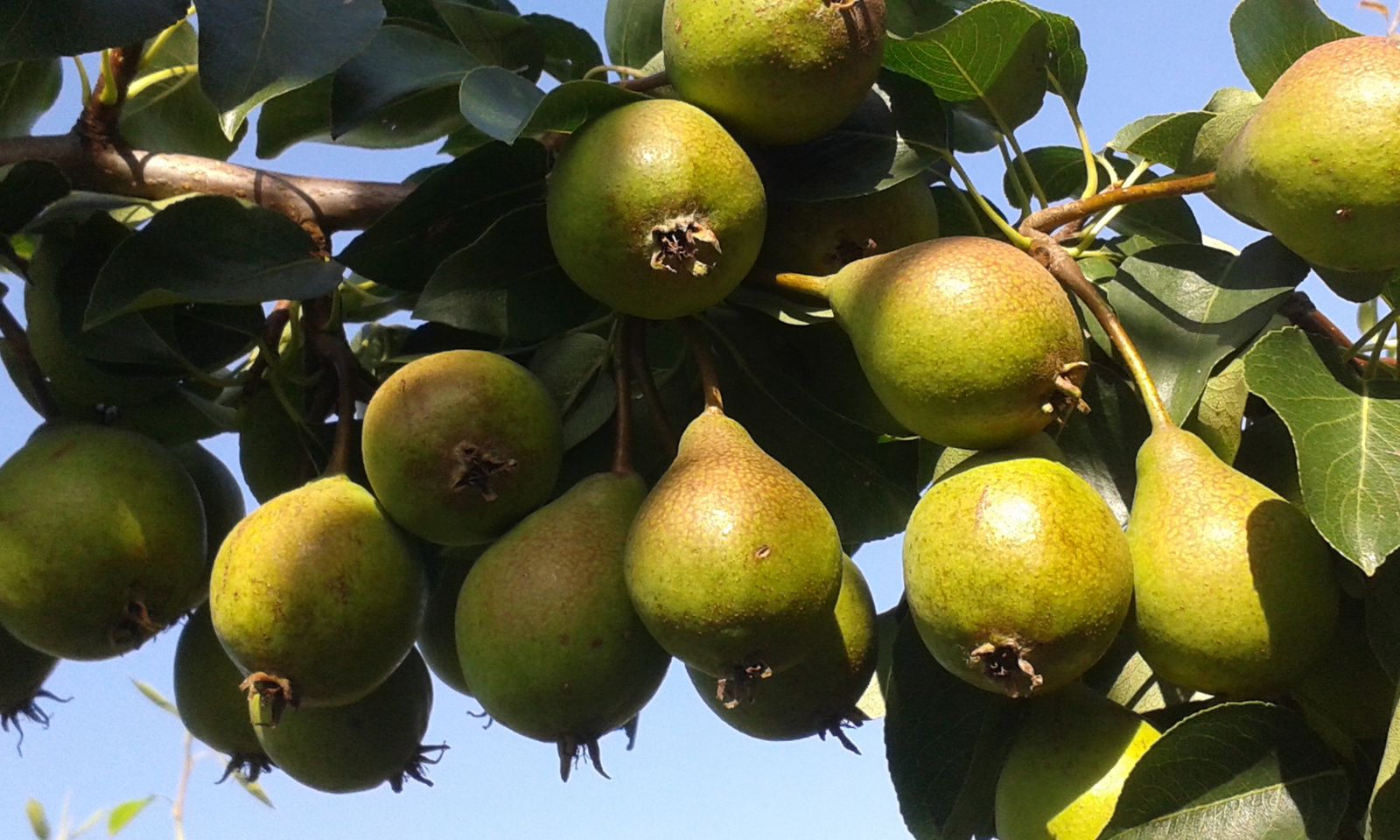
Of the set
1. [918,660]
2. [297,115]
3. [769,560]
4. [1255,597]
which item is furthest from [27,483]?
[1255,597]

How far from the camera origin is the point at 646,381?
1923 mm

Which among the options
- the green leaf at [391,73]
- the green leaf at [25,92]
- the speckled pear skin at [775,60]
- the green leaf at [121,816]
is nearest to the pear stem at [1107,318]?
the speckled pear skin at [775,60]

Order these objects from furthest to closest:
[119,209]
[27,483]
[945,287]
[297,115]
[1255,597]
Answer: [297,115] → [119,209] → [27,483] → [945,287] → [1255,597]

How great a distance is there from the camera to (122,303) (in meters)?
1.84

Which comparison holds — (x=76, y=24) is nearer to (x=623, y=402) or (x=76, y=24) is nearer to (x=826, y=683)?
(x=623, y=402)

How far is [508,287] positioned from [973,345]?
73 cm

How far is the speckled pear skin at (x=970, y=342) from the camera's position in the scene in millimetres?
1518

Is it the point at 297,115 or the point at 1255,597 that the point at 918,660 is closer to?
the point at 1255,597

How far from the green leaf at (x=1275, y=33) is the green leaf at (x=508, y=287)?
1048 millimetres

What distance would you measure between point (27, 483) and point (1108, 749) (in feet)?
4.87

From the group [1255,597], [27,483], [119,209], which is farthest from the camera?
[119,209]

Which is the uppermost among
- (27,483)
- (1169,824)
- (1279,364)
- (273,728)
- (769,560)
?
(1279,364)

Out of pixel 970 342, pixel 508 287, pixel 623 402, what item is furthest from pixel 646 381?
pixel 970 342

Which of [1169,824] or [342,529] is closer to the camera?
[1169,824]
